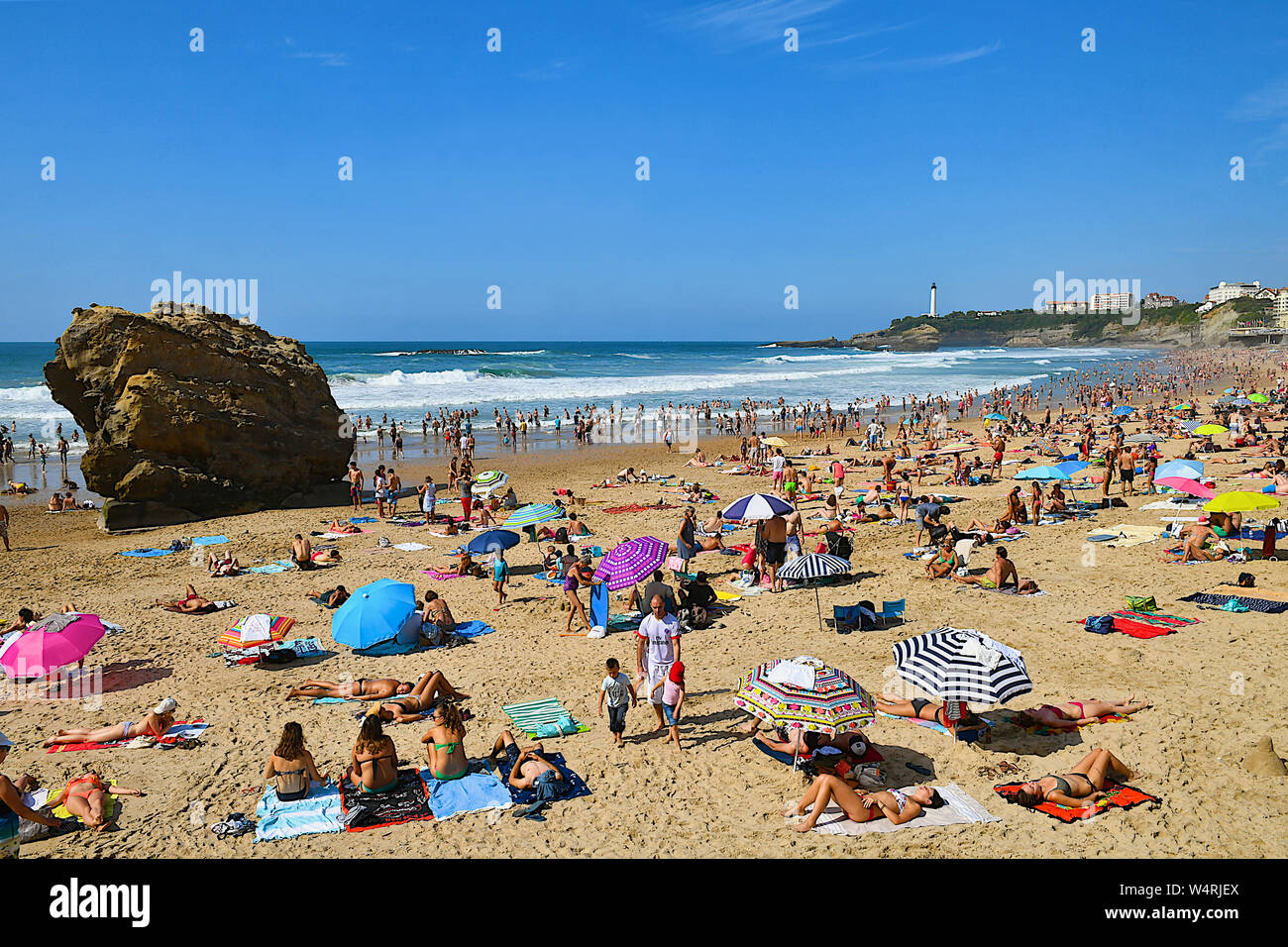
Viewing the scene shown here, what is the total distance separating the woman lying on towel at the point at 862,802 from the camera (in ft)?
20.4

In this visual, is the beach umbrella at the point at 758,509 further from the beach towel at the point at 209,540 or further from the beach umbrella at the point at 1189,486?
the beach towel at the point at 209,540

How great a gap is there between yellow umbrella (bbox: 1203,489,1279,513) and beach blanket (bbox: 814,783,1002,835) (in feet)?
28.7

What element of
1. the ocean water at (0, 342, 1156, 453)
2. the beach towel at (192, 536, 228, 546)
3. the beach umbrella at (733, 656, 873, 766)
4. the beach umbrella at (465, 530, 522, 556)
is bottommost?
the beach towel at (192, 536, 228, 546)

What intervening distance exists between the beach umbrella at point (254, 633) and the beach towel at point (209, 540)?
6.58 meters

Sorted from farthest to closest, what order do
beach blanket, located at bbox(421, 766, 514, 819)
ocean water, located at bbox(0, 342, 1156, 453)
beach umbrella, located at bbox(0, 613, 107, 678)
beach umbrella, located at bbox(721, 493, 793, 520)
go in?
ocean water, located at bbox(0, 342, 1156, 453), beach umbrella, located at bbox(721, 493, 793, 520), beach umbrella, located at bbox(0, 613, 107, 678), beach blanket, located at bbox(421, 766, 514, 819)

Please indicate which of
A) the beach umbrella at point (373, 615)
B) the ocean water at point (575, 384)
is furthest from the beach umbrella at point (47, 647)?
the ocean water at point (575, 384)

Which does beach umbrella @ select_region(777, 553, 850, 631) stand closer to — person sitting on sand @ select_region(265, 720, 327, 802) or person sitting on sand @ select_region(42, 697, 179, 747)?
person sitting on sand @ select_region(265, 720, 327, 802)

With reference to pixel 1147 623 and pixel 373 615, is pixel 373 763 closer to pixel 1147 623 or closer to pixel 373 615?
pixel 373 615

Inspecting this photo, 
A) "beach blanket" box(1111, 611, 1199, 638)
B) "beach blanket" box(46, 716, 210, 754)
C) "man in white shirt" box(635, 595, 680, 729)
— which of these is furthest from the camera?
"beach blanket" box(1111, 611, 1199, 638)

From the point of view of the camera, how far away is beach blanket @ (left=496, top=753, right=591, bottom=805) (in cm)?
684

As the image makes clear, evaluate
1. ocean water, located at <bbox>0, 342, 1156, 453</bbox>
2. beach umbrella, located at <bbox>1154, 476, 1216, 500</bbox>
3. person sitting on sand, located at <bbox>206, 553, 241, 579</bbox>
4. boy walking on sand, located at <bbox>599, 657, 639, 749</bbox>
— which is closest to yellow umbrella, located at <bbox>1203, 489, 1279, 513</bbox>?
beach umbrella, located at <bbox>1154, 476, 1216, 500</bbox>

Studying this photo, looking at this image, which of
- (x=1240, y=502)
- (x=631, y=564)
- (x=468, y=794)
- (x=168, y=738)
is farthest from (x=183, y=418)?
(x=1240, y=502)
